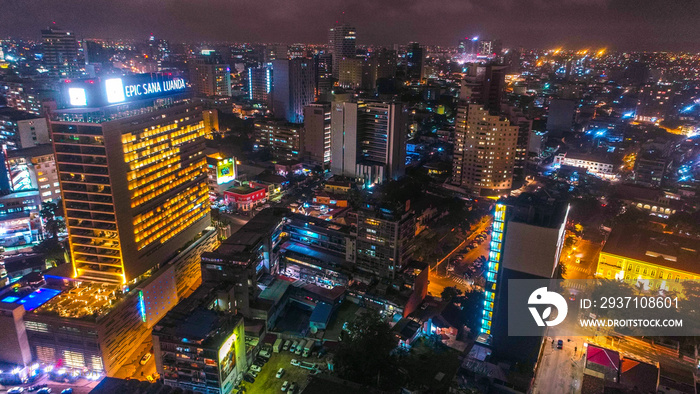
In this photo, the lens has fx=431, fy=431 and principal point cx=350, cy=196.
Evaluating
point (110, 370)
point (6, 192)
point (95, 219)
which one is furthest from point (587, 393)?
point (6, 192)

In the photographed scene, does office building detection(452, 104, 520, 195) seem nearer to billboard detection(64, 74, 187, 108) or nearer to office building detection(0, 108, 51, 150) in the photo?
billboard detection(64, 74, 187, 108)

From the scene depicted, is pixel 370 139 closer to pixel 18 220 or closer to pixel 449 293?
pixel 449 293

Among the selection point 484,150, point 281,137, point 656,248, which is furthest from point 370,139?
point 656,248

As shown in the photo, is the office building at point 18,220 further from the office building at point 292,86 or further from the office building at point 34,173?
the office building at point 292,86

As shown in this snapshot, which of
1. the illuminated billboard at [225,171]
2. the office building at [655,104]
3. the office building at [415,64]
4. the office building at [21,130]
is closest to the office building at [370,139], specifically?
the illuminated billboard at [225,171]

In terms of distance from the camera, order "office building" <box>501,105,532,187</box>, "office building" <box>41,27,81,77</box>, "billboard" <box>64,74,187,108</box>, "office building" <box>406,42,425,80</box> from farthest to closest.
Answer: "office building" <box>406,42,425,80</box> → "office building" <box>41,27,81,77</box> → "office building" <box>501,105,532,187</box> → "billboard" <box>64,74,187,108</box>

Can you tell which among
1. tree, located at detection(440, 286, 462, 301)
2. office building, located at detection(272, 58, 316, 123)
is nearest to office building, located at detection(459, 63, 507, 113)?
tree, located at detection(440, 286, 462, 301)

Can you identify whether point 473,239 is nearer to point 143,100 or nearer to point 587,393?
point 587,393
